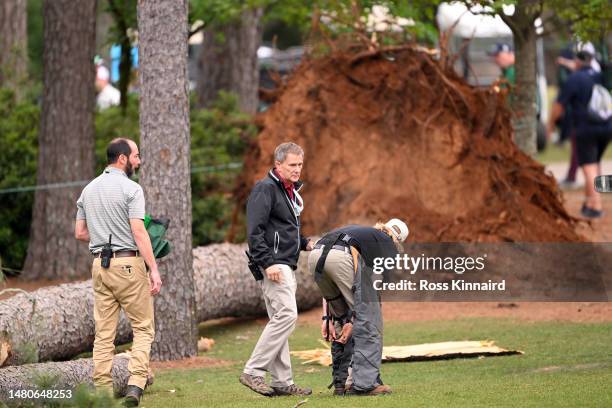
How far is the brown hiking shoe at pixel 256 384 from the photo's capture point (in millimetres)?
9195

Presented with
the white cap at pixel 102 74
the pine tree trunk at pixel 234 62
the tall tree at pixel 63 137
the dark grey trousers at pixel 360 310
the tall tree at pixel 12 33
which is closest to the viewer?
the dark grey trousers at pixel 360 310

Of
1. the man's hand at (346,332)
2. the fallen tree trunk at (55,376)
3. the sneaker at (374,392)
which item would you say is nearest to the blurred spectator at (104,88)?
the fallen tree trunk at (55,376)

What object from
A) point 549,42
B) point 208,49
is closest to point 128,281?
point 208,49

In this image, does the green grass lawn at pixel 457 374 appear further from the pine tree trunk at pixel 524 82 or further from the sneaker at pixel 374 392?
the pine tree trunk at pixel 524 82

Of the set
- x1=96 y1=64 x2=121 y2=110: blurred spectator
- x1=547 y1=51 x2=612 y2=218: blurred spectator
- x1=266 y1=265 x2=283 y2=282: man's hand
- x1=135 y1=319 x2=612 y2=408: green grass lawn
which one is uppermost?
x1=96 y1=64 x2=121 y2=110: blurred spectator

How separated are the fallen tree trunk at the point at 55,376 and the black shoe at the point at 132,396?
1.12 feet

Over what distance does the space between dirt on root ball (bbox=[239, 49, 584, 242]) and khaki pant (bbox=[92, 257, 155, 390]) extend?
6752 mm

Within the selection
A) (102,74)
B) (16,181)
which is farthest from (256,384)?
(102,74)

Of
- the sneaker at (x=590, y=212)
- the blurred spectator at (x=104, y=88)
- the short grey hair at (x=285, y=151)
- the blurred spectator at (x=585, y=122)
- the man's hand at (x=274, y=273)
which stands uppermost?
the blurred spectator at (x=104, y=88)

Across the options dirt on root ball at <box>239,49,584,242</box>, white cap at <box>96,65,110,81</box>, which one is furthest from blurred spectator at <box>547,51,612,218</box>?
white cap at <box>96,65,110,81</box>

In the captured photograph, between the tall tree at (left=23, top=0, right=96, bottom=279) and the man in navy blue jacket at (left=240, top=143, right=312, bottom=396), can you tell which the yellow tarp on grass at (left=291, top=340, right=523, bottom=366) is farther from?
the tall tree at (left=23, top=0, right=96, bottom=279)

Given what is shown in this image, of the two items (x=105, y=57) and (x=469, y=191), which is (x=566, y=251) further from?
(x=105, y=57)

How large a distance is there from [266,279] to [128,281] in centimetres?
100

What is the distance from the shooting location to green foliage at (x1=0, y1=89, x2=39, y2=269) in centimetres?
1752
